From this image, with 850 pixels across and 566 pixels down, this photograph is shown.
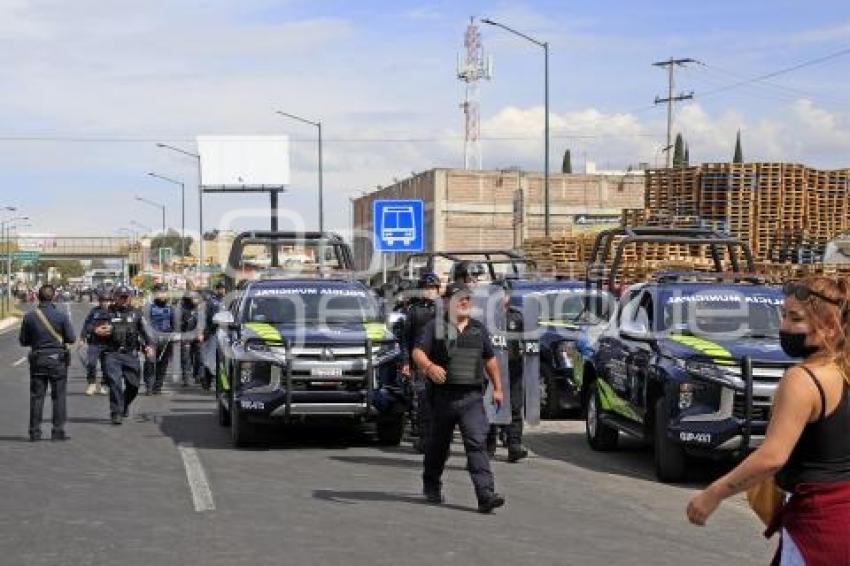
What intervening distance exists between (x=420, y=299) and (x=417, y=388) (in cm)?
110

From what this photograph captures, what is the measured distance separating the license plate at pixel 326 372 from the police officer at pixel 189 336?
882 centimetres

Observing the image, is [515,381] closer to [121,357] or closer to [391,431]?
[391,431]

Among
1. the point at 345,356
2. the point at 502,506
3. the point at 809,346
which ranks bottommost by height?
the point at 502,506

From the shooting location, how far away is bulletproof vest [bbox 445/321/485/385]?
30.6ft

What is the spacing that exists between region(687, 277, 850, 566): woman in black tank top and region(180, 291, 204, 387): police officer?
57.8 ft

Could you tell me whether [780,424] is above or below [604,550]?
above

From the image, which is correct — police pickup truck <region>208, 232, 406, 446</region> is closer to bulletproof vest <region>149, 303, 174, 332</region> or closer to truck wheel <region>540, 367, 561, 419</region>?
truck wheel <region>540, 367, 561, 419</region>

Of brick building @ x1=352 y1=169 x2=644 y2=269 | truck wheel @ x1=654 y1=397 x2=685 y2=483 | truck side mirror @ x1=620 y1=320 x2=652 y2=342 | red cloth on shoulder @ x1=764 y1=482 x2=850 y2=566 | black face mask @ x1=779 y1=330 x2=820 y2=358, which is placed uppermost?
brick building @ x1=352 y1=169 x2=644 y2=269

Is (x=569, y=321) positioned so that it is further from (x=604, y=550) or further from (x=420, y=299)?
(x=604, y=550)

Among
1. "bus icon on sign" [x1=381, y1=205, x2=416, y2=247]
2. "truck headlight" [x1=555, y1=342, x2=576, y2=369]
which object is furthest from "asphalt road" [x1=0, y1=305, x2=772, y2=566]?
"bus icon on sign" [x1=381, y1=205, x2=416, y2=247]

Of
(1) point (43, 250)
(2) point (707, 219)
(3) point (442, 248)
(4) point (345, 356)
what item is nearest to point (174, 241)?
(1) point (43, 250)

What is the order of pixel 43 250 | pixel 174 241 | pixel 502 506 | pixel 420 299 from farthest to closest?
pixel 174 241 < pixel 43 250 < pixel 420 299 < pixel 502 506

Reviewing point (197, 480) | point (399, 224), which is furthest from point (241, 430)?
point (399, 224)

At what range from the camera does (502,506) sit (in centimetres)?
918
